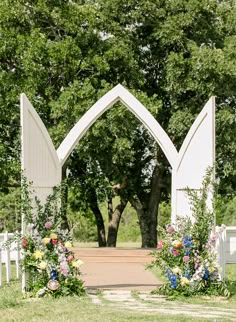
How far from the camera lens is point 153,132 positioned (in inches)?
459

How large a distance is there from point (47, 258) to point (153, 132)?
2615 mm

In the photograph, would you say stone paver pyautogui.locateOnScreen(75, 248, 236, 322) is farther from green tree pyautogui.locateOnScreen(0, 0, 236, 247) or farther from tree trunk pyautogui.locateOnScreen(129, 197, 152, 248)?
tree trunk pyautogui.locateOnScreen(129, 197, 152, 248)

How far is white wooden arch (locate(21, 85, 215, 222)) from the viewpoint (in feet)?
35.5

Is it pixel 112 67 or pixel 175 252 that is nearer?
pixel 175 252

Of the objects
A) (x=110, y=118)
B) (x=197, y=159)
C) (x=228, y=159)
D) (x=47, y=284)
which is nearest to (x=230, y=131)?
(x=228, y=159)

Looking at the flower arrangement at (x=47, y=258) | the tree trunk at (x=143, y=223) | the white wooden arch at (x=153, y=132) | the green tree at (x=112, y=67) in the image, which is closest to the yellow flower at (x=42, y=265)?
the flower arrangement at (x=47, y=258)

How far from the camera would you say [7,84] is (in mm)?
21859

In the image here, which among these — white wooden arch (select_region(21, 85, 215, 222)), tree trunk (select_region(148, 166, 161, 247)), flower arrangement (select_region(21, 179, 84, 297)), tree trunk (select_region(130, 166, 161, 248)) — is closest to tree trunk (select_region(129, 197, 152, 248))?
tree trunk (select_region(130, 166, 161, 248))

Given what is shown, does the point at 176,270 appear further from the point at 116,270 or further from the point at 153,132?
the point at 116,270

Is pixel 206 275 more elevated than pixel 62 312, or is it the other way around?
pixel 206 275

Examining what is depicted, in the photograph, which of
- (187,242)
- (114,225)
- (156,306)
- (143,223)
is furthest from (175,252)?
(114,225)

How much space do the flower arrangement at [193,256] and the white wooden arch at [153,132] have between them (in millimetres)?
425

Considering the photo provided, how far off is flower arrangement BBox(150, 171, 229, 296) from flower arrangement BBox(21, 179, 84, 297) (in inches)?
49.2

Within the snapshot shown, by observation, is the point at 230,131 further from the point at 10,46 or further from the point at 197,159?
the point at 197,159
